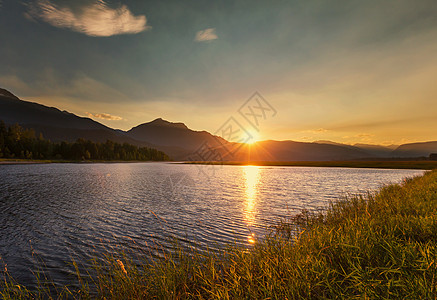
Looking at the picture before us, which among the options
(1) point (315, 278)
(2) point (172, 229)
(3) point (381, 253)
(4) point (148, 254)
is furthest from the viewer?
(2) point (172, 229)

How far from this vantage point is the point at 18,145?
551ft

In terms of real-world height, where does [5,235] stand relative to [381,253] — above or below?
below

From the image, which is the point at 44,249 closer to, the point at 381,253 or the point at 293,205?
the point at 381,253

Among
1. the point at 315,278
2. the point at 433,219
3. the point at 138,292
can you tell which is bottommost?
the point at 138,292

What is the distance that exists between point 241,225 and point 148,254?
7.07 m

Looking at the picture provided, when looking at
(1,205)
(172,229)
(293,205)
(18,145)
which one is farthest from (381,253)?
(18,145)

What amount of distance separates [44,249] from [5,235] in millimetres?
4545

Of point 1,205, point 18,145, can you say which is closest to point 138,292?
Answer: point 1,205

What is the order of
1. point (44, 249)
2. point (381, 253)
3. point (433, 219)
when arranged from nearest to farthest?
1. point (381, 253)
2. point (433, 219)
3. point (44, 249)

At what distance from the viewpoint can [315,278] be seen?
16.5 feet

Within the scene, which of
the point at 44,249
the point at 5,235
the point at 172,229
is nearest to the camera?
the point at 44,249

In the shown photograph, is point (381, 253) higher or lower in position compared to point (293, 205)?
higher

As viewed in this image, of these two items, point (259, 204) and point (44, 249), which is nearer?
point (44, 249)

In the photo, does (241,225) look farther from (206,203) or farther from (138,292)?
(138,292)
